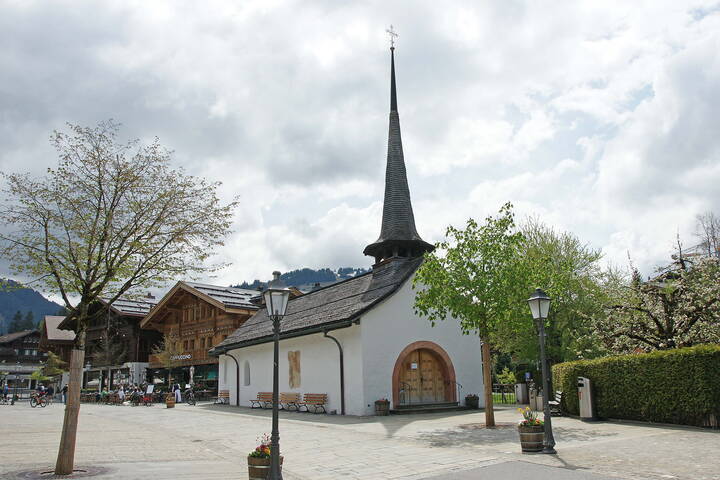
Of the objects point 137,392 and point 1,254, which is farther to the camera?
point 137,392

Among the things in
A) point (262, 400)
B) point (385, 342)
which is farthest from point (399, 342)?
point (262, 400)

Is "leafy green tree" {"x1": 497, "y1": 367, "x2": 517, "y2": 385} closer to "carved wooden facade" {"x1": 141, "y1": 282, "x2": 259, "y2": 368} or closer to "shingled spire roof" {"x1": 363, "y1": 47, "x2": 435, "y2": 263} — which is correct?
"shingled spire roof" {"x1": 363, "y1": 47, "x2": 435, "y2": 263}

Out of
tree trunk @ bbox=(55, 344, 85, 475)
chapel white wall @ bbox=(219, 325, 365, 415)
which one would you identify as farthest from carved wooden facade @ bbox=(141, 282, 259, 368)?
tree trunk @ bbox=(55, 344, 85, 475)

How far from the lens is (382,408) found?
19531mm

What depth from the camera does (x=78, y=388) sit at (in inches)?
379

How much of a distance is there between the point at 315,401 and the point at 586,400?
10472 millimetres

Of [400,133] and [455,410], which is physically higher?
[400,133]

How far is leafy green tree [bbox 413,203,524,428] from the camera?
1506 cm

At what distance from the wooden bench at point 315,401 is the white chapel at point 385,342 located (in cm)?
20

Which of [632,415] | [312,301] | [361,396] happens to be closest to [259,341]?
[312,301]

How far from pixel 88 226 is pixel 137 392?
2941 cm

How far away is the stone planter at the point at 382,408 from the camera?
19.5 m

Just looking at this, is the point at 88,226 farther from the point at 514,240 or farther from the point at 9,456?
the point at 514,240

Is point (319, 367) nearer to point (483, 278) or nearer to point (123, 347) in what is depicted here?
point (483, 278)
